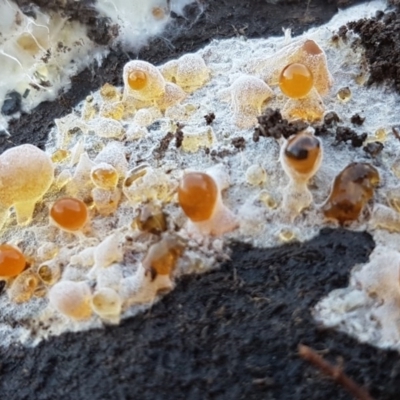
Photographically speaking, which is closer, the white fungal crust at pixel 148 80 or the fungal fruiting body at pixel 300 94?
the fungal fruiting body at pixel 300 94

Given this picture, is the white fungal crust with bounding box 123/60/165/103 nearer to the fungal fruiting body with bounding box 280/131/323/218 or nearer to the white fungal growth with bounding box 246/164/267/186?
the white fungal growth with bounding box 246/164/267/186

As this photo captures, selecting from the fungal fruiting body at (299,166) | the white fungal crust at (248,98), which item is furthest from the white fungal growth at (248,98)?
the fungal fruiting body at (299,166)

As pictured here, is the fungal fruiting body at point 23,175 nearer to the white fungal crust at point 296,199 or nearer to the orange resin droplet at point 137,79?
the orange resin droplet at point 137,79

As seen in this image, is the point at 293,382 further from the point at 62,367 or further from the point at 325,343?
the point at 62,367

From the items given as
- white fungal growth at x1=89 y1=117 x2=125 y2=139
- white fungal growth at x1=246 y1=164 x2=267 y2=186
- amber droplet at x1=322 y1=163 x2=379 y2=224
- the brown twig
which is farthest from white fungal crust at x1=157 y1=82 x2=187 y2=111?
the brown twig

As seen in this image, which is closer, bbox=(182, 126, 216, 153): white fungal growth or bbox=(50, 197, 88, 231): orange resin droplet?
bbox=(50, 197, 88, 231): orange resin droplet

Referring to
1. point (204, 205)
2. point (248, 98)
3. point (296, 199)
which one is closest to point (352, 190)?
point (296, 199)

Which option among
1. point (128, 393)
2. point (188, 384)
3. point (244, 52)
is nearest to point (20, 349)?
point (128, 393)
